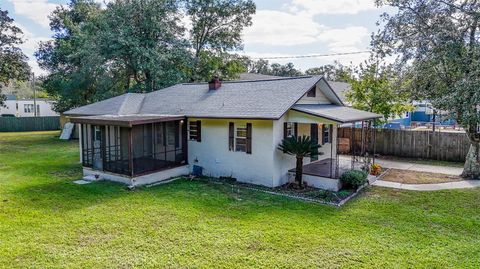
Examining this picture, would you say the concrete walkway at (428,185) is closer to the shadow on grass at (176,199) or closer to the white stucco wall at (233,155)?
the shadow on grass at (176,199)

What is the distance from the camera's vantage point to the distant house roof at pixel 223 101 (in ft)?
40.6

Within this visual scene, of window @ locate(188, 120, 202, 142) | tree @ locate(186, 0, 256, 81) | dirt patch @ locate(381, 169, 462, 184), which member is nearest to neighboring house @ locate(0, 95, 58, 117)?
tree @ locate(186, 0, 256, 81)

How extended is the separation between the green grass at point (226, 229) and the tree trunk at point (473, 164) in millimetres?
2294

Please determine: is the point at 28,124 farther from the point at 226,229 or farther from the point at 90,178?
the point at 226,229

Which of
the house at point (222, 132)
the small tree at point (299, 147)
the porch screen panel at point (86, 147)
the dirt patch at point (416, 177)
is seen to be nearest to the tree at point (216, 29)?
the porch screen panel at point (86, 147)

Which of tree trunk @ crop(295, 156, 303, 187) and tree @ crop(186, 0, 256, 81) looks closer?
tree trunk @ crop(295, 156, 303, 187)

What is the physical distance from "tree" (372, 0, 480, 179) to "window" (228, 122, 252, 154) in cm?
713

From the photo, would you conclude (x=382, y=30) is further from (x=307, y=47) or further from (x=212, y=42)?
(x=307, y=47)

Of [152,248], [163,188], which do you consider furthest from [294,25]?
[152,248]

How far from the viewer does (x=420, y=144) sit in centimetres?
1806

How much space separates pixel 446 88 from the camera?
1295 centimetres

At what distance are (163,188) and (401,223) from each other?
7.77 metres

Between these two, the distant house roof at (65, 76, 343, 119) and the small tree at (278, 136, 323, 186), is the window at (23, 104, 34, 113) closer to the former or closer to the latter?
the distant house roof at (65, 76, 343, 119)

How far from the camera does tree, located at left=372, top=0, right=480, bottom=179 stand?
37.2 ft
